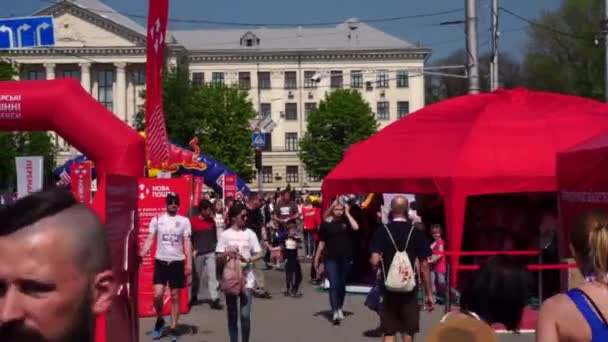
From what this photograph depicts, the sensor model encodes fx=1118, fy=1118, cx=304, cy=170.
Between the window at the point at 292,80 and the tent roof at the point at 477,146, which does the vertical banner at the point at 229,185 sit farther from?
the window at the point at 292,80

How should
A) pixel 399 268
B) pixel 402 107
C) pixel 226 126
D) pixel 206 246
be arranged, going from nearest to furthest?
pixel 399 268 < pixel 206 246 < pixel 226 126 < pixel 402 107

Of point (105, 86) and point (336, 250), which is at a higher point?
point (105, 86)

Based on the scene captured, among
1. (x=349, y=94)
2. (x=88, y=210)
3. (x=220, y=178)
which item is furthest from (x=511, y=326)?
(x=349, y=94)

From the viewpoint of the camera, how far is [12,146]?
1923 inches

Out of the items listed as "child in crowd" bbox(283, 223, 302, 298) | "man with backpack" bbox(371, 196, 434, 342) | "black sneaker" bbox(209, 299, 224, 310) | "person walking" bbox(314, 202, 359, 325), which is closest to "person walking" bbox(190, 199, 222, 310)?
"black sneaker" bbox(209, 299, 224, 310)

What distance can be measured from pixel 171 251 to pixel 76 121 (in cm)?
224

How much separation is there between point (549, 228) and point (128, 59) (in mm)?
82592

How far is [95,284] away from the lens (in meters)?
1.96

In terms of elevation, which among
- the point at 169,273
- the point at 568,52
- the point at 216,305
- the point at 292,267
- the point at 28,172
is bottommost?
the point at 216,305

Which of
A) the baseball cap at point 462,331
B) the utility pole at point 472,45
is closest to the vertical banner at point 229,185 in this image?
the utility pole at point 472,45

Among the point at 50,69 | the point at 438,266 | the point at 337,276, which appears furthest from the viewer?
the point at 50,69

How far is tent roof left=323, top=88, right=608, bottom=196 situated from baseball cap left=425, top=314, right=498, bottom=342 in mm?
12988

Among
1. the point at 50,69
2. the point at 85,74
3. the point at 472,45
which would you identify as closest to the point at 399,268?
the point at 472,45

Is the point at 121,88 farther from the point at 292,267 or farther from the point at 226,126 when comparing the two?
the point at 292,267
